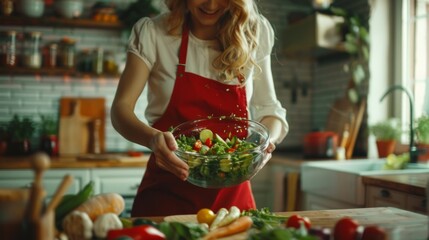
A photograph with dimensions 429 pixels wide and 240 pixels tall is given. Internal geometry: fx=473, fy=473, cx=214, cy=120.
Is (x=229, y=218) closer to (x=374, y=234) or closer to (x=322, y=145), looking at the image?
(x=374, y=234)

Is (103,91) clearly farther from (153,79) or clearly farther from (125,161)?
(153,79)

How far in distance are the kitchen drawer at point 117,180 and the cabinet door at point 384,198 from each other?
1689 millimetres

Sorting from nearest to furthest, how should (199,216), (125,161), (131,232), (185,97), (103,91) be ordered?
(131,232), (199,216), (185,97), (125,161), (103,91)

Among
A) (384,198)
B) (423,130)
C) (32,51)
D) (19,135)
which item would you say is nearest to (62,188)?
(384,198)

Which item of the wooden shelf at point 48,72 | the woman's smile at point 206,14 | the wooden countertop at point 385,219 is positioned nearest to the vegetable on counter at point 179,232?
the wooden countertop at point 385,219

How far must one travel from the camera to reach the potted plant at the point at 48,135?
3.91 m

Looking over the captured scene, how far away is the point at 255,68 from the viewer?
1.94 meters

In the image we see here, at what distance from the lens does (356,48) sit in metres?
3.72

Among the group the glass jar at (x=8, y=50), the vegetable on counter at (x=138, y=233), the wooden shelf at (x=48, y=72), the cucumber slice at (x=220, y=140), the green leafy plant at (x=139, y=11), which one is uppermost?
the green leafy plant at (x=139, y=11)

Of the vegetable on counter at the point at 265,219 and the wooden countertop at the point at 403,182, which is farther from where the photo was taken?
the wooden countertop at the point at 403,182

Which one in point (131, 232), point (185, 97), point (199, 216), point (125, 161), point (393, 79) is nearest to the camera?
point (131, 232)

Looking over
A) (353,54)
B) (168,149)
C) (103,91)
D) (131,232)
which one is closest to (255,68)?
(168,149)

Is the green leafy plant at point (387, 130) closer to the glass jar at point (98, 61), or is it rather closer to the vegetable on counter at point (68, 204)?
the glass jar at point (98, 61)

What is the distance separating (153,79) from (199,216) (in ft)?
2.27
